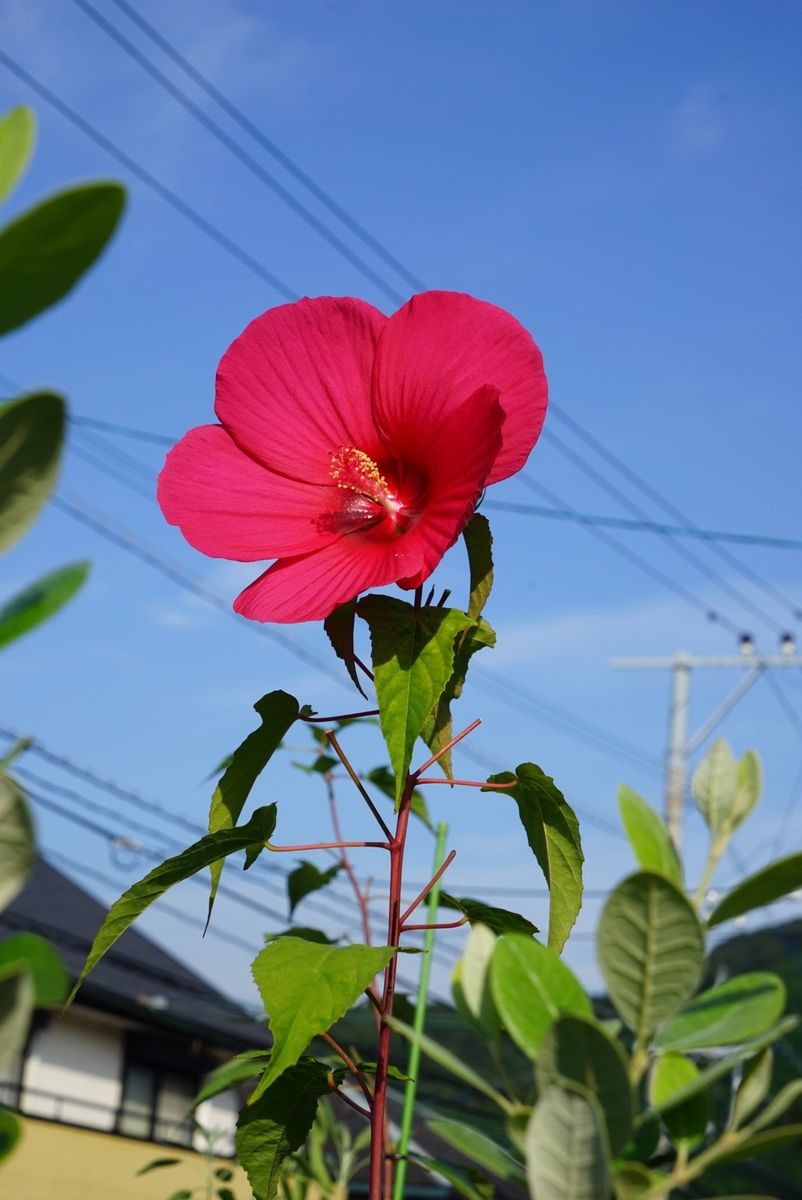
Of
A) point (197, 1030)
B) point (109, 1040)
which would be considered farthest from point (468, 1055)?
point (109, 1040)

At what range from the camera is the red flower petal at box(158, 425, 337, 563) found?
92 cm

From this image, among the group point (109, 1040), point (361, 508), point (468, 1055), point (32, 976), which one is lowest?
point (109, 1040)

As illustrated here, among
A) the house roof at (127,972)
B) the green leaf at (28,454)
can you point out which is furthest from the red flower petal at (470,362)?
the house roof at (127,972)

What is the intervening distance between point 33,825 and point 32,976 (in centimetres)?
4

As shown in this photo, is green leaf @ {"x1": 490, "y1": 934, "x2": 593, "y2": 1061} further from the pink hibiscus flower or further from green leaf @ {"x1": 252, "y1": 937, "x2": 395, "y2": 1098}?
the pink hibiscus flower

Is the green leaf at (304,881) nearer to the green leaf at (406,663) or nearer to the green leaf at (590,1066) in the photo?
the green leaf at (406,663)

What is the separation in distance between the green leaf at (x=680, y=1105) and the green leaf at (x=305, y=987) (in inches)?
10.3

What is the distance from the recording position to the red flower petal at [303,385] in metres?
0.95

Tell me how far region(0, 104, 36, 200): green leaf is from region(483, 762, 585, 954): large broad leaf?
62 cm

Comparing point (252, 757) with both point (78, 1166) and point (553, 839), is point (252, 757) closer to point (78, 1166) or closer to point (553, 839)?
point (553, 839)

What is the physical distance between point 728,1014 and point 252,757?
553 millimetres

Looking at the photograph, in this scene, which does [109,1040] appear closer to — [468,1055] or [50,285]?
[468,1055]

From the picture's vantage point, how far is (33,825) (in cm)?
36

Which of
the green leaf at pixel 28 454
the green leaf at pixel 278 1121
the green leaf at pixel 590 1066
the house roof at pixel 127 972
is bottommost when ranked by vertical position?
the house roof at pixel 127 972
